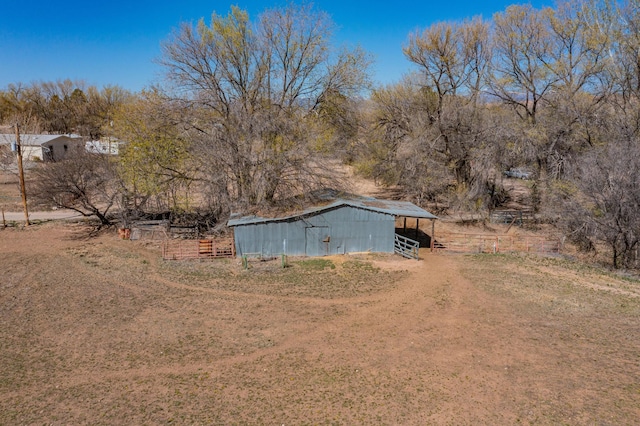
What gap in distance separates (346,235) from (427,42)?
18.8m

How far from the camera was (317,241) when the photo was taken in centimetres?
2314

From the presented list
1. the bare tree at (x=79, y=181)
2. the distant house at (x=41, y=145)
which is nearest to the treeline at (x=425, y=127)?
the bare tree at (x=79, y=181)

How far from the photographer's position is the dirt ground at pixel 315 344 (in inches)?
403

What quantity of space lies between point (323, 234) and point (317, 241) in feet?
1.63

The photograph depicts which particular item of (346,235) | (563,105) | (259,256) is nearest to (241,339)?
(259,256)

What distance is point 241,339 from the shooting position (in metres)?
13.6

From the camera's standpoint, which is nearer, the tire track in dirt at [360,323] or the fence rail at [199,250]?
the tire track in dirt at [360,323]

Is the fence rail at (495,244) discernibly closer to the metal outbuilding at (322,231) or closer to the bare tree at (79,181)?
the metal outbuilding at (322,231)

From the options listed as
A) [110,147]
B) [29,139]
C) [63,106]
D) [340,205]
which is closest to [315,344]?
[340,205]

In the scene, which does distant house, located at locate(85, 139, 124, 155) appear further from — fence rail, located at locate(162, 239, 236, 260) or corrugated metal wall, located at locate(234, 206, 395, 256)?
corrugated metal wall, located at locate(234, 206, 395, 256)

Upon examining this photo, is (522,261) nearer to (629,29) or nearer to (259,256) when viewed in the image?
(259,256)

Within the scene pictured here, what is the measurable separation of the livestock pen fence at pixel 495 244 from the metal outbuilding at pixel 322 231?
11.3 feet

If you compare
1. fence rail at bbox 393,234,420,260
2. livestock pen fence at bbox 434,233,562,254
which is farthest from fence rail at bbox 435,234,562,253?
fence rail at bbox 393,234,420,260

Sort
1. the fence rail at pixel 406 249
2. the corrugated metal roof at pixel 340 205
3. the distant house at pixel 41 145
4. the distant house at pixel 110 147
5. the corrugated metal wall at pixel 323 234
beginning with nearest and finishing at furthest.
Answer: the corrugated metal roof at pixel 340 205
the corrugated metal wall at pixel 323 234
the fence rail at pixel 406 249
the distant house at pixel 110 147
the distant house at pixel 41 145
